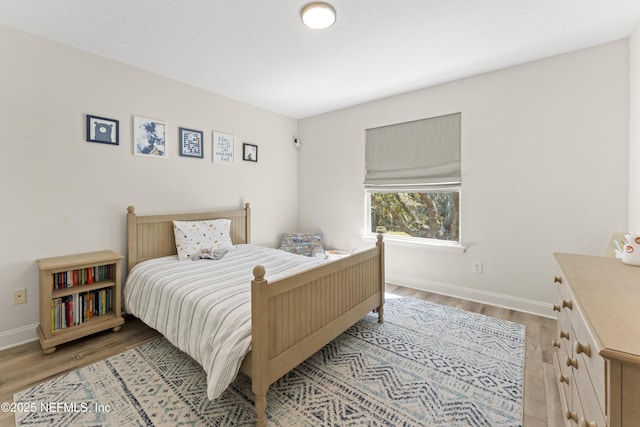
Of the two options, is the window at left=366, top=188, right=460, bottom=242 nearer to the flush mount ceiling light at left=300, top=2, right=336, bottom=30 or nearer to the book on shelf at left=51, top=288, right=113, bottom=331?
the flush mount ceiling light at left=300, top=2, right=336, bottom=30

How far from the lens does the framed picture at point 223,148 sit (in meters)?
3.45

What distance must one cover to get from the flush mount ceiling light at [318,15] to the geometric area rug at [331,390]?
238 centimetres

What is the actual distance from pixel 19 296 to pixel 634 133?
4892 millimetres

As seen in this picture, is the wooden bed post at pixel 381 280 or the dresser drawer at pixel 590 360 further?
the wooden bed post at pixel 381 280

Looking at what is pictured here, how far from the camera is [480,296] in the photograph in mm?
3010

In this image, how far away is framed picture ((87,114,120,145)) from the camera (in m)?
2.49

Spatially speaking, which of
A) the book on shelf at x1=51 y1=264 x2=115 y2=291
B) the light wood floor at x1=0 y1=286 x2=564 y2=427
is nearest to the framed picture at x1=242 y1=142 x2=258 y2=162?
the book on shelf at x1=51 y1=264 x2=115 y2=291

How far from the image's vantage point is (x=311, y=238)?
4086mm

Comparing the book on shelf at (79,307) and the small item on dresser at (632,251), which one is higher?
the small item on dresser at (632,251)

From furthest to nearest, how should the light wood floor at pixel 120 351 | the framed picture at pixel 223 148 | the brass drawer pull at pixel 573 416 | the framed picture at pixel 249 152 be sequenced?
the framed picture at pixel 249 152 → the framed picture at pixel 223 148 → the light wood floor at pixel 120 351 → the brass drawer pull at pixel 573 416

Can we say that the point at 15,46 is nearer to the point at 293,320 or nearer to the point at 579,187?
the point at 293,320

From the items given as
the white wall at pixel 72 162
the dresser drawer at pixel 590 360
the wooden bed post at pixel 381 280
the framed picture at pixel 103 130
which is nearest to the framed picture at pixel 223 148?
the white wall at pixel 72 162

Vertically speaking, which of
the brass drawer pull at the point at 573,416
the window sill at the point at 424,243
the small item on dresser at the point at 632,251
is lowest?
the brass drawer pull at the point at 573,416

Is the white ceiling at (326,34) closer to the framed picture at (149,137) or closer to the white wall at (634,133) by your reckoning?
the white wall at (634,133)
